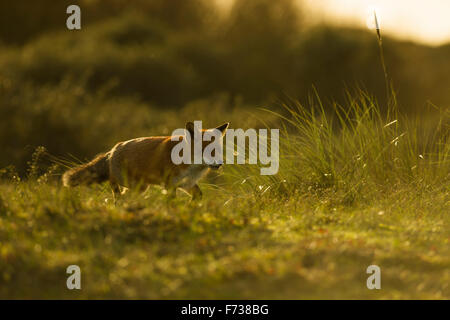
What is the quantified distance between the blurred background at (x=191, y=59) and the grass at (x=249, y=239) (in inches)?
431

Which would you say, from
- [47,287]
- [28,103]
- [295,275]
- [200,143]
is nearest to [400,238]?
[295,275]

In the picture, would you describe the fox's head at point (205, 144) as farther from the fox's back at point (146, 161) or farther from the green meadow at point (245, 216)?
the green meadow at point (245, 216)

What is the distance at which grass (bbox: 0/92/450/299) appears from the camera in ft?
17.2

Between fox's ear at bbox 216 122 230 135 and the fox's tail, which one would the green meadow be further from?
fox's ear at bbox 216 122 230 135

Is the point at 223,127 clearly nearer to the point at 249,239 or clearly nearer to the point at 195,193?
the point at 195,193

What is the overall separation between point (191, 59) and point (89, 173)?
1785cm

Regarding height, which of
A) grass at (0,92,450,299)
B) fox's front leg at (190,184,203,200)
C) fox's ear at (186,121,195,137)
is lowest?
grass at (0,92,450,299)

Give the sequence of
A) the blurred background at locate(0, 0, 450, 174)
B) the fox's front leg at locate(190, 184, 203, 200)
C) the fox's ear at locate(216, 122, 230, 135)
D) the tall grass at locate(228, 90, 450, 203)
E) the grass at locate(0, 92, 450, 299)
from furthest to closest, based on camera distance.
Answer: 1. the blurred background at locate(0, 0, 450, 174)
2. the tall grass at locate(228, 90, 450, 203)
3. the fox's ear at locate(216, 122, 230, 135)
4. the fox's front leg at locate(190, 184, 203, 200)
5. the grass at locate(0, 92, 450, 299)

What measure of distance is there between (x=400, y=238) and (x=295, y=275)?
162cm

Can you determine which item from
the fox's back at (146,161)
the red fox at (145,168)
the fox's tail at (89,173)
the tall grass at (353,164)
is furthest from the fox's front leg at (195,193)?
the fox's tail at (89,173)

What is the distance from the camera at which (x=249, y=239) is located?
6211mm

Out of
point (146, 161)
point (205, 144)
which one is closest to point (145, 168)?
point (146, 161)

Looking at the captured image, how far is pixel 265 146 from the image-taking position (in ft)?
30.6

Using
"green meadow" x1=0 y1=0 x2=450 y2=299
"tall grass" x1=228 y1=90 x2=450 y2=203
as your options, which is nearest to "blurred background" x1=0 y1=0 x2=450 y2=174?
"green meadow" x1=0 y1=0 x2=450 y2=299
